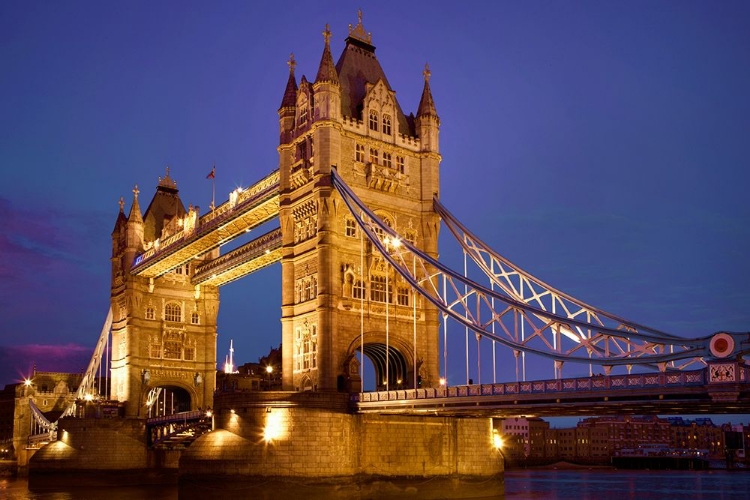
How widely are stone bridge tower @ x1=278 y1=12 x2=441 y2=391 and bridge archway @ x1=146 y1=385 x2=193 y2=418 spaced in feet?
108

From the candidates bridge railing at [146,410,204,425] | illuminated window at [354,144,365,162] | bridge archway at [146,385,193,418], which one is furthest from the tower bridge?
bridge archway at [146,385,193,418]

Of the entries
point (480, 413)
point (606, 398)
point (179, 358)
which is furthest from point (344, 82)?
point (179, 358)

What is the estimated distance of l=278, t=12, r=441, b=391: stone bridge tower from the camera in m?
52.2

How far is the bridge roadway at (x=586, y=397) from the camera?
108 feet

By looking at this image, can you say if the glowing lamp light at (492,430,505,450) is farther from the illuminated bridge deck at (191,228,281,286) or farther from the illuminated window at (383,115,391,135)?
the illuminated bridge deck at (191,228,281,286)

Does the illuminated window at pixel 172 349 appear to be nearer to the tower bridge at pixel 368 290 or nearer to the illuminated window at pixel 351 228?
the tower bridge at pixel 368 290

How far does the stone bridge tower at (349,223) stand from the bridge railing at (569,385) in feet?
21.4

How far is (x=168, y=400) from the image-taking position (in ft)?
303

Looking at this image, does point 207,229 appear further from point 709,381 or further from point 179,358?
point 709,381

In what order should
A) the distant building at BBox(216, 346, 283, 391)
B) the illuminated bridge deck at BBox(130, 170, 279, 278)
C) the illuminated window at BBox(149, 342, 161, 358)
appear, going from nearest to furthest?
the illuminated bridge deck at BBox(130, 170, 279, 278) → the distant building at BBox(216, 346, 283, 391) → the illuminated window at BBox(149, 342, 161, 358)

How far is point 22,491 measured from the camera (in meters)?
71.9

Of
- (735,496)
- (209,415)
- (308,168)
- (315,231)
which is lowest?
(735,496)

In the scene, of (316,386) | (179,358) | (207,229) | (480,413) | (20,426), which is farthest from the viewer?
(20,426)

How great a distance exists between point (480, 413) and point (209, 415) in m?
25.5
